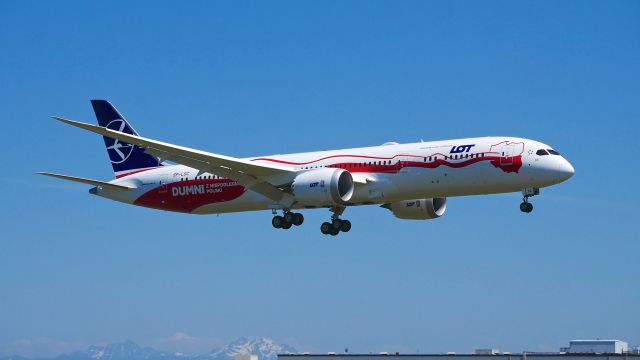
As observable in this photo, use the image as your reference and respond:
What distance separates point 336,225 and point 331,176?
278 inches

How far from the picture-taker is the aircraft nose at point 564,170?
60.2 meters

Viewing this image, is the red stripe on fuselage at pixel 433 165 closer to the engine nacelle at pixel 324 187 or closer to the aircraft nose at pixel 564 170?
the engine nacelle at pixel 324 187

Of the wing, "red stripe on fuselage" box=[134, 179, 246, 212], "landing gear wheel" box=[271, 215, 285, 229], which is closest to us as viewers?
the wing

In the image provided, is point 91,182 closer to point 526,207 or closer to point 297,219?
point 297,219

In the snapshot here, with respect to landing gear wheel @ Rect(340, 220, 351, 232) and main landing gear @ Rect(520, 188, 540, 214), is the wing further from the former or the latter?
main landing gear @ Rect(520, 188, 540, 214)

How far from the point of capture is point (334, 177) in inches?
2522

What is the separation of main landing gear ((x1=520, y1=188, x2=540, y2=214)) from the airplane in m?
0.06

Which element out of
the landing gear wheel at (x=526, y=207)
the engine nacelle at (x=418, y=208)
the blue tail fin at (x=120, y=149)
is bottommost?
the landing gear wheel at (x=526, y=207)

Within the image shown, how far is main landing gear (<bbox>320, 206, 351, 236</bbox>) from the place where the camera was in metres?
70.4

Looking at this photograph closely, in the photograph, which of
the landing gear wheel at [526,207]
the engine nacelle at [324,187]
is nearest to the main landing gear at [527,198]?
the landing gear wheel at [526,207]

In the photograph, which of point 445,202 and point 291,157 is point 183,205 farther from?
point 445,202

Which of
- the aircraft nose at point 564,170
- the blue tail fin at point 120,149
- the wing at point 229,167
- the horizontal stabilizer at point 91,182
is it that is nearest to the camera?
the aircraft nose at point 564,170

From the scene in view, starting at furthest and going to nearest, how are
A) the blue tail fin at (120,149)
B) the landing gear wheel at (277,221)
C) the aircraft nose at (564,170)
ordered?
the blue tail fin at (120,149)
the landing gear wheel at (277,221)
the aircraft nose at (564,170)

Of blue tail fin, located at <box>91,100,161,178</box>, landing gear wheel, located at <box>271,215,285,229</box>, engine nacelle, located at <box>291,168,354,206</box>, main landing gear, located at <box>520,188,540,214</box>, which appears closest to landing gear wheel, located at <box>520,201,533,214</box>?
main landing gear, located at <box>520,188,540,214</box>
